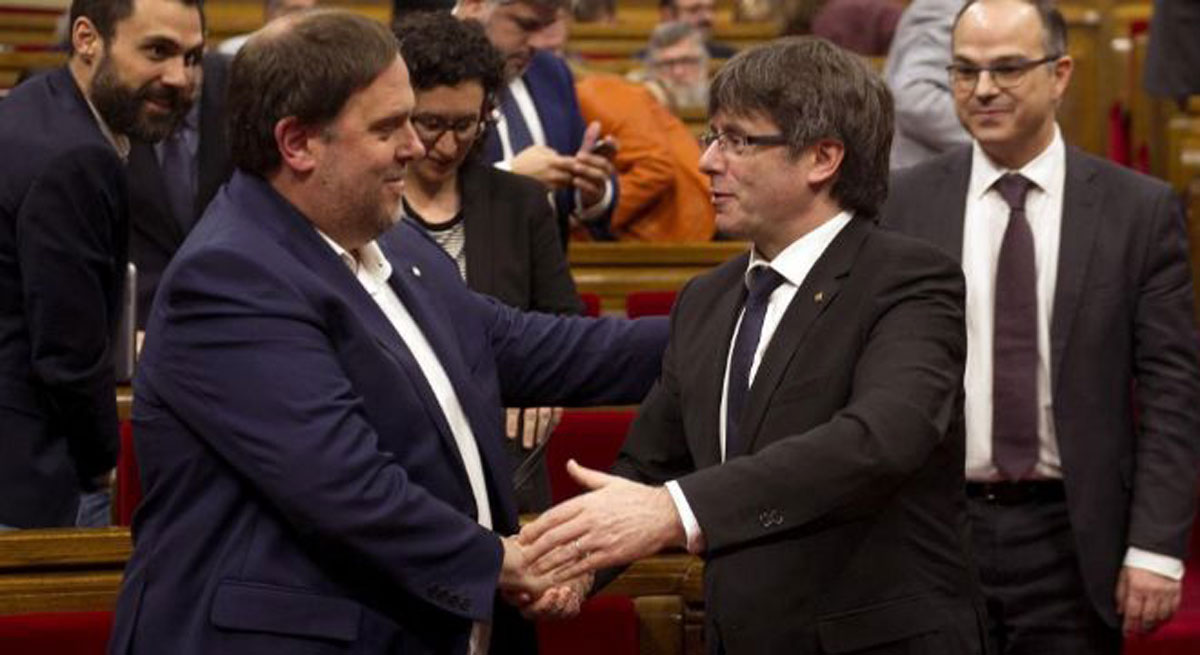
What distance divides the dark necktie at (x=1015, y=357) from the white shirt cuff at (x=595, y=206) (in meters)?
1.11

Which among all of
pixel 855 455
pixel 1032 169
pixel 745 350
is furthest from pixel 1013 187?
pixel 855 455

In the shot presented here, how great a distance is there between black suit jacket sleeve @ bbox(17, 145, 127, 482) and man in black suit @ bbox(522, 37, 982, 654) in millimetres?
944

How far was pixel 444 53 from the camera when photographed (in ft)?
9.91

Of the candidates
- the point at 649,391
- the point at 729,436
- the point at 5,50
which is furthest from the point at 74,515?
the point at 5,50

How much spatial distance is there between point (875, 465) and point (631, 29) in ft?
18.7

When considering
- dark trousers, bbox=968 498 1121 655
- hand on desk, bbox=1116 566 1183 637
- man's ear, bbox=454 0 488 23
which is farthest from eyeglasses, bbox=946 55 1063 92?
man's ear, bbox=454 0 488 23

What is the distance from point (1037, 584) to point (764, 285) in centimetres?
81

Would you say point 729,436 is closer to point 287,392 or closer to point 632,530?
point 632,530

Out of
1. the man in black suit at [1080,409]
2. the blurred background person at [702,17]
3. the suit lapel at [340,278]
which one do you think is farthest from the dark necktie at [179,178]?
the blurred background person at [702,17]

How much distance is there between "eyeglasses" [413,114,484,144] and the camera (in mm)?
3021

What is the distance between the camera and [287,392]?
2.05m

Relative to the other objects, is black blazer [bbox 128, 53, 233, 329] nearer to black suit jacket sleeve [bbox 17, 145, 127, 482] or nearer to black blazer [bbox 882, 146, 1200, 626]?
black suit jacket sleeve [bbox 17, 145, 127, 482]

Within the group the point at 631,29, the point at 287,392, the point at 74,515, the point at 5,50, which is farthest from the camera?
the point at 631,29

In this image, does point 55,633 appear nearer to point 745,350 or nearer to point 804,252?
point 745,350
